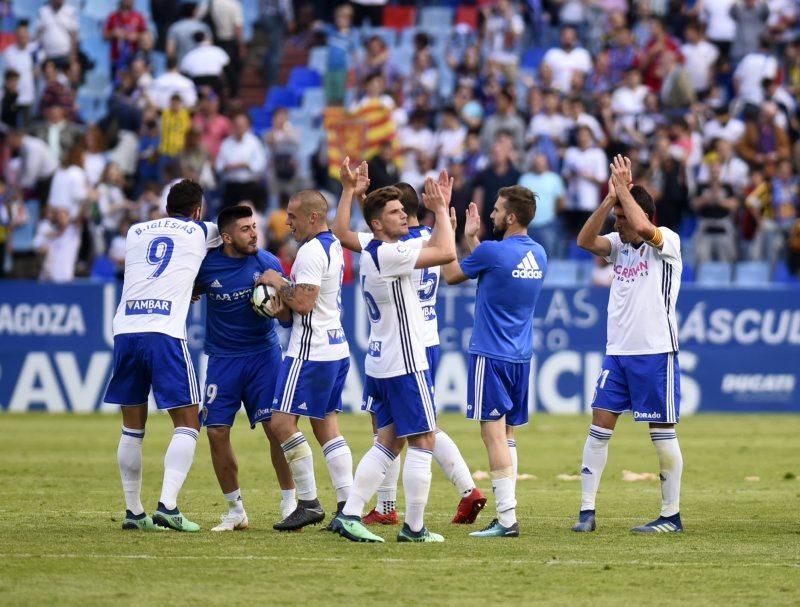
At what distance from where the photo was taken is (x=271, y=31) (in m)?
31.3

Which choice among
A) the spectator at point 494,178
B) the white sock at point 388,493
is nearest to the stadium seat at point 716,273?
the spectator at point 494,178

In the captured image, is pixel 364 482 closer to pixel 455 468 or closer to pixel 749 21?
pixel 455 468

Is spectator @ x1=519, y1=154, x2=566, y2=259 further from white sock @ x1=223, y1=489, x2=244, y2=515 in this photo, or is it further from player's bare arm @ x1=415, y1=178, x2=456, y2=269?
player's bare arm @ x1=415, y1=178, x2=456, y2=269

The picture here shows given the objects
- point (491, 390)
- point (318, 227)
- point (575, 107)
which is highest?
point (575, 107)

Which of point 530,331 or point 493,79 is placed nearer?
point 530,331

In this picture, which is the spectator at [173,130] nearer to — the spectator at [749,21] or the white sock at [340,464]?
the spectator at [749,21]

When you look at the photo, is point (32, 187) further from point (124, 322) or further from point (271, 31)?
point (124, 322)

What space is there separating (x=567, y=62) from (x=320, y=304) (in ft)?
60.4

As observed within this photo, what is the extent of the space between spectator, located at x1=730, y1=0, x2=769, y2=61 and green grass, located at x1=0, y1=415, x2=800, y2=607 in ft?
46.1

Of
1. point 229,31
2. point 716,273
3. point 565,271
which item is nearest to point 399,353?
point 565,271

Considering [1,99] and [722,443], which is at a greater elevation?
[1,99]

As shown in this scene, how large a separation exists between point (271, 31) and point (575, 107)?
26.4ft

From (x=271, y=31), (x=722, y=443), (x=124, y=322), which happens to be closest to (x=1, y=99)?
(x=271, y=31)

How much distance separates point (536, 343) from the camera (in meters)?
22.1
